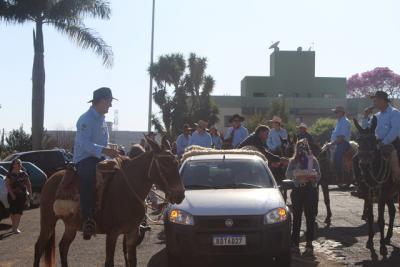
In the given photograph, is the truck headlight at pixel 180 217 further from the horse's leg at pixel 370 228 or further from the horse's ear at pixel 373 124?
the horse's ear at pixel 373 124

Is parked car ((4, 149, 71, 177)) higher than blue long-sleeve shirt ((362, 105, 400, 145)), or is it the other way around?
blue long-sleeve shirt ((362, 105, 400, 145))

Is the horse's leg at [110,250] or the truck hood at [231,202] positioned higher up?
the truck hood at [231,202]

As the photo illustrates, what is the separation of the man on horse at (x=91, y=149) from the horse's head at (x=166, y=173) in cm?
54

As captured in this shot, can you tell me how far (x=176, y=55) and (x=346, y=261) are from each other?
48009 millimetres

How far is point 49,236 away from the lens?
871cm

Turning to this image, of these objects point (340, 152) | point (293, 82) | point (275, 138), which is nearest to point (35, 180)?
point (275, 138)

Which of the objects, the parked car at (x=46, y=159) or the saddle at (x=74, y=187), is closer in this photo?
the saddle at (x=74, y=187)

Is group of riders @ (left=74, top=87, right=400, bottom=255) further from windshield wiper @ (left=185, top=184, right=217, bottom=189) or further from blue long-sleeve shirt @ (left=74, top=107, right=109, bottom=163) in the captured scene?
windshield wiper @ (left=185, top=184, right=217, bottom=189)

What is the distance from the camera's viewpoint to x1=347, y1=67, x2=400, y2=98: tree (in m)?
71.1

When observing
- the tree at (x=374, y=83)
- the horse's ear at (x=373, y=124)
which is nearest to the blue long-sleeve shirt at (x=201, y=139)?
the horse's ear at (x=373, y=124)

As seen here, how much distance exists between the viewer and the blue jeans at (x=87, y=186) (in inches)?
308

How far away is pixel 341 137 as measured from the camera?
50.5 ft

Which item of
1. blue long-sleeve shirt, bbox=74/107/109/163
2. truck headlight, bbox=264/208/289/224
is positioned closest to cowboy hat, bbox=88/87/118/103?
blue long-sleeve shirt, bbox=74/107/109/163

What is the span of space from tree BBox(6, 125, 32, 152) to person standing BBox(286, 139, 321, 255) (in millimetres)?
31027
